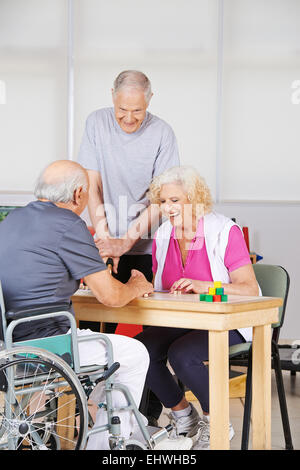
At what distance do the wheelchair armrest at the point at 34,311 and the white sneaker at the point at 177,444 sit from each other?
833 millimetres

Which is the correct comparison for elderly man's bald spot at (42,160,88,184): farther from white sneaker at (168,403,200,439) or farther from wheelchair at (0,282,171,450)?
white sneaker at (168,403,200,439)

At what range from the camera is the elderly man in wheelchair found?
1.99 metres

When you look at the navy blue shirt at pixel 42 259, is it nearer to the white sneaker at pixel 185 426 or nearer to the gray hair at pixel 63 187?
the gray hair at pixel 63 187

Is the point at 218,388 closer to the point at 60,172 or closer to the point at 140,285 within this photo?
the point at 140,285

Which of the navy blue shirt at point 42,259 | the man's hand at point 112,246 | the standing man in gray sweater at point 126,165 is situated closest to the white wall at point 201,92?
the standing man in gray sweater at point 126,165

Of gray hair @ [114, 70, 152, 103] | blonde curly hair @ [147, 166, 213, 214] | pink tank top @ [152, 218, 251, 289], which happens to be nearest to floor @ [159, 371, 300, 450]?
pink tank top @ [152, 218, 251, 289]

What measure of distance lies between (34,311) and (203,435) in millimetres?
989

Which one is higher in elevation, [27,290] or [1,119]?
[1,119]

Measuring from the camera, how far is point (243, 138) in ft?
19.3

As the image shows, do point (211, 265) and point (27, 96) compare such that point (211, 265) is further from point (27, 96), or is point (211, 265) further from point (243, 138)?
point (27, 96)

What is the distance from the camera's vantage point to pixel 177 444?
104 inches

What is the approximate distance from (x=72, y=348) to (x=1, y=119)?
4224mm

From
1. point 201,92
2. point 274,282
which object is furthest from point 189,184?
point 201,92

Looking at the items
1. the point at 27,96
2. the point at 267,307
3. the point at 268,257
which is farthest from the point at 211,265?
the point at 27,96
